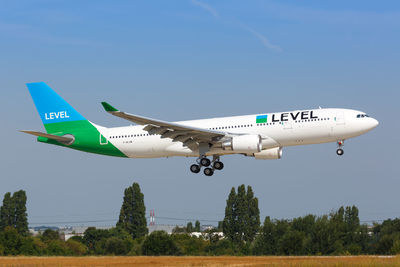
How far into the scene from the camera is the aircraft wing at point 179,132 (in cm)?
4381

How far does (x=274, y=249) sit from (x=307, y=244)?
607cm

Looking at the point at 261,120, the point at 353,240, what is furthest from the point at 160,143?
the point at 353,240

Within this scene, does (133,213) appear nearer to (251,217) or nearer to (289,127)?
(251,217)

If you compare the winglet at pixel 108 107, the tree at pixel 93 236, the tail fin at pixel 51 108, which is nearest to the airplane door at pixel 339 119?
the winglet at pixel 108 107

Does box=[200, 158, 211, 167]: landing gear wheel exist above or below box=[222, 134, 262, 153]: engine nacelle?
below

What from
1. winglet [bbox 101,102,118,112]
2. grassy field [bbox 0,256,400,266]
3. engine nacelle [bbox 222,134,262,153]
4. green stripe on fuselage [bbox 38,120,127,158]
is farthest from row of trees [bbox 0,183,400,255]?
winglet [bbox 101,102,118,112]

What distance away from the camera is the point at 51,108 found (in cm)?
5300

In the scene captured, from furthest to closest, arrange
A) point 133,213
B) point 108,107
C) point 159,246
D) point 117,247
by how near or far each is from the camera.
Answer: point 133,213 < point 117,247 < point 159,246 < point 108,107

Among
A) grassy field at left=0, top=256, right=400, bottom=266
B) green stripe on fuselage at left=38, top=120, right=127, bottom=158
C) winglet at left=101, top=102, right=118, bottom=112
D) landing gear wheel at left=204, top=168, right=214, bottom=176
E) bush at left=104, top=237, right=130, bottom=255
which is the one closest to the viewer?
grassy field at left=0, top=256, right=400, bottom=266

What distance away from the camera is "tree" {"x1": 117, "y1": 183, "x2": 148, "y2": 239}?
10150 cm

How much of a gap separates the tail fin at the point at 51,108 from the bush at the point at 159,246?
690 inches

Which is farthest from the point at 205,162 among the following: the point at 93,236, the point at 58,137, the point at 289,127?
the point at 93,236

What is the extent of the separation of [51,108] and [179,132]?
1293cm

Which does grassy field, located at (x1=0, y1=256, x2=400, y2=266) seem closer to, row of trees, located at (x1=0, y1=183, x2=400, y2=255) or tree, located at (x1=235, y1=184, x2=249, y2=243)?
row of trees, located at (x1=0, y1=183, x2=400, y2=255)
